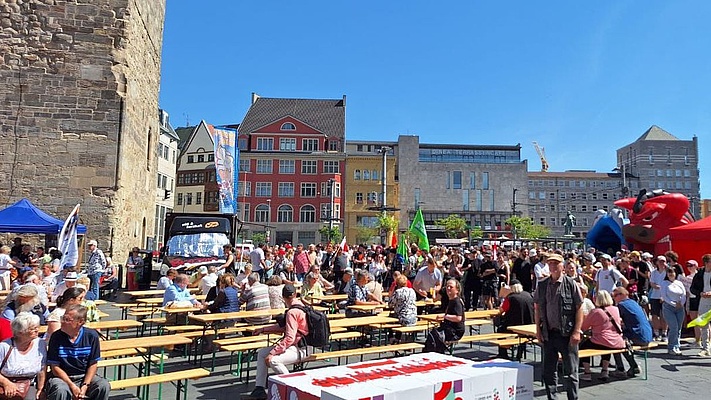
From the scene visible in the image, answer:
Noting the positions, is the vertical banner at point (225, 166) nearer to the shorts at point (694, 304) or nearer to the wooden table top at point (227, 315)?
the wooden table top at point (227, 315)

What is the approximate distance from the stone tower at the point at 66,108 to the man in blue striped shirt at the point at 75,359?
13.3 meters

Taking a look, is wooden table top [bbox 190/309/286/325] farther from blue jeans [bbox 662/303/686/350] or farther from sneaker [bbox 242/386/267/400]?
blue jeans [bbox 662/303/686/350]

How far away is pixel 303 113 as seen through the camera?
215 ft

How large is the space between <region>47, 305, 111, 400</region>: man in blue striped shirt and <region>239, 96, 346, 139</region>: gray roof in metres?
57.8

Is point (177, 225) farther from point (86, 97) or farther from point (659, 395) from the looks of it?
point (659, 395)

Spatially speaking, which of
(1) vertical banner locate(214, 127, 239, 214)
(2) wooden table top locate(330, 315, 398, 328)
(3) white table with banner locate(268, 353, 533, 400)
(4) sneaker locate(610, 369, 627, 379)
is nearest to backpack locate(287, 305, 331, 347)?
(3) white table with banner locate(268, 353, 533, 400)

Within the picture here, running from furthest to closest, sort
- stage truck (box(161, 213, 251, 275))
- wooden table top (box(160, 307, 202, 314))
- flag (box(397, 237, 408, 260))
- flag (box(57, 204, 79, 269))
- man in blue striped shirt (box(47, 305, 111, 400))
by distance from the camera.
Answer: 1. flag (box(397, 237, 408, 260))
2. stage truck (box(161, 213, 251, 275))
3. flag (box(57, 204, 79, 269))
4. wooden table top (box(160, 307, 202, 314))
5. man in blue striped shirt (box(47, 305, 111, 400))

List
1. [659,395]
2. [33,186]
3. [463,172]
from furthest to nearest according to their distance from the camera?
[463,172] < [33,186] < [659,395]

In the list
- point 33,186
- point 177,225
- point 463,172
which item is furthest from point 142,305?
point 463,172

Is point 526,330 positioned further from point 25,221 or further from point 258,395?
point 25,221

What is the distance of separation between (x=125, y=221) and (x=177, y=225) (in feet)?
6.75

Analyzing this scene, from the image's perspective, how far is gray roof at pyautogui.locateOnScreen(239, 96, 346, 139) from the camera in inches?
2482

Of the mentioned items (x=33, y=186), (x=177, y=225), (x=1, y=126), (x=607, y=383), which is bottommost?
(x=607, y=383)

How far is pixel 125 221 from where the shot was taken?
18.8 m
